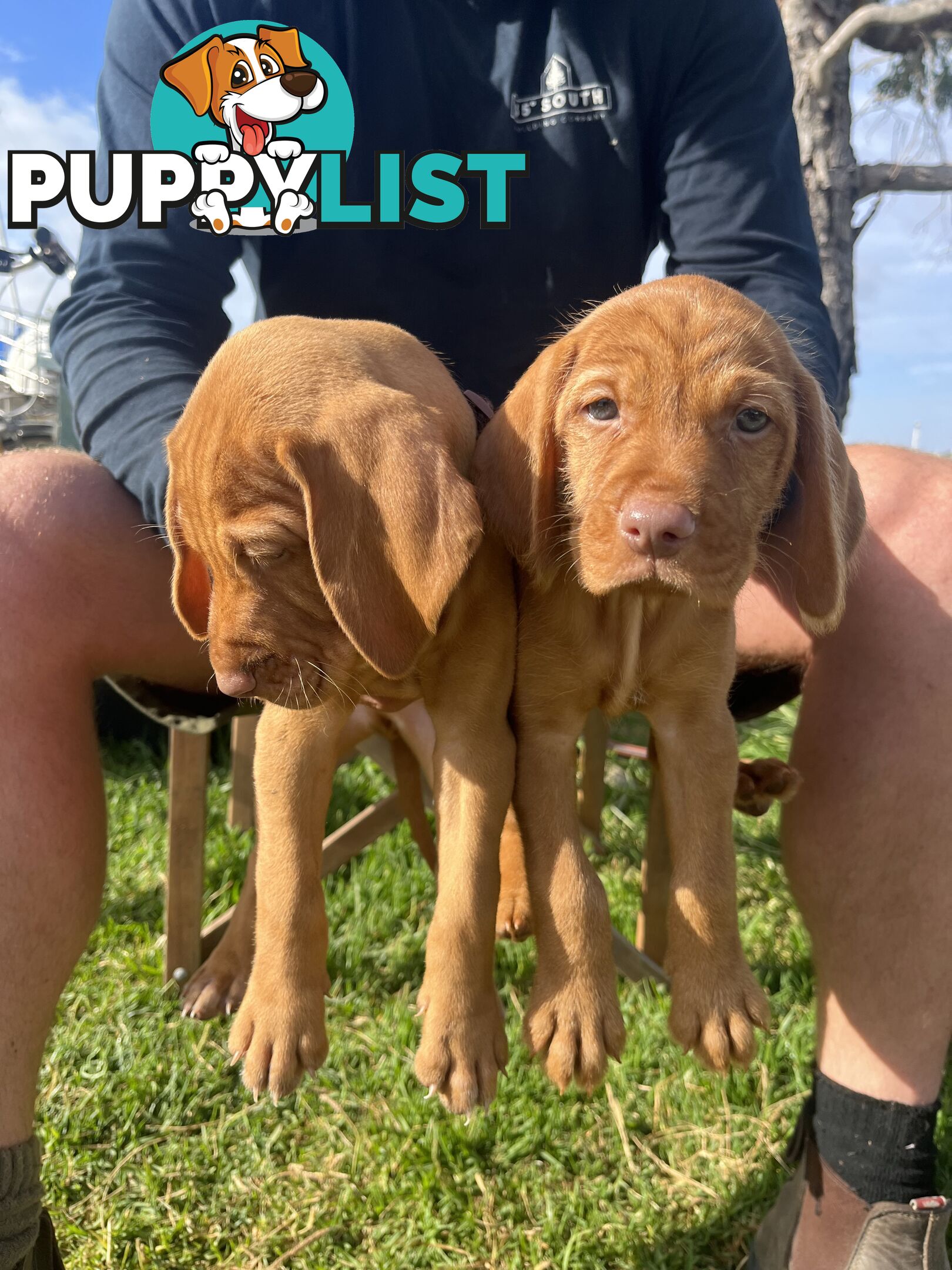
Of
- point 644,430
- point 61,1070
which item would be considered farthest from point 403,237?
point 61,1070

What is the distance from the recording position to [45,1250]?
1.98 meters

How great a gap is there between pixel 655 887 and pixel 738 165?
88.1 inches

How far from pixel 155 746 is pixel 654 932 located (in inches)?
110

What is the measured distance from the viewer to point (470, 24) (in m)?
2.71

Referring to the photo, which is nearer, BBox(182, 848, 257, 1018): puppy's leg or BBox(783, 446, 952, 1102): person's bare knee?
BBox(783, 446, 952, 1102): person's bare knee

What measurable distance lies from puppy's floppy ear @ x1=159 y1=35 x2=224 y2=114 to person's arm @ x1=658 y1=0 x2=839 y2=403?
1173mm

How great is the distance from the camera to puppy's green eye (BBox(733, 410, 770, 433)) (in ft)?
4.72

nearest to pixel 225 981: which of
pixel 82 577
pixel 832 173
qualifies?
pixel 82 577

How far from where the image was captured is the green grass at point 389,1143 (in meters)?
2.49

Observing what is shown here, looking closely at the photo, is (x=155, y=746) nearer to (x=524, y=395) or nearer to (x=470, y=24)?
(x=470, y=24)

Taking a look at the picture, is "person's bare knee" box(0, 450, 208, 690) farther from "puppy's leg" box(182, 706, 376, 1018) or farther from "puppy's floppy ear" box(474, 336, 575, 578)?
"puppy's floppy ear" box(474, 336, 575, 578)

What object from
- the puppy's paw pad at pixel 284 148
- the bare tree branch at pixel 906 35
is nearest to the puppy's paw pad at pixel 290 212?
the puppy's paw pad at pixel 284 148

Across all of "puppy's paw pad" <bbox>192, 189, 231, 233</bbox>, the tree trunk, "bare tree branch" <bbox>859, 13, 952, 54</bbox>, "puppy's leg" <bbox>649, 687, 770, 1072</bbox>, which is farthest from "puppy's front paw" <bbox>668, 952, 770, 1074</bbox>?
"bare tree branch" <bbox>859, 13, 952, 54</bbox>

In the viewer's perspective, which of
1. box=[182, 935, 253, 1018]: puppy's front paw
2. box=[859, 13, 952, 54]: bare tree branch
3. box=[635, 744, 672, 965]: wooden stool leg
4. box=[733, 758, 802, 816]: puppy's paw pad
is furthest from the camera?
box=[859, 13, 952, 54]: bare tree branch
